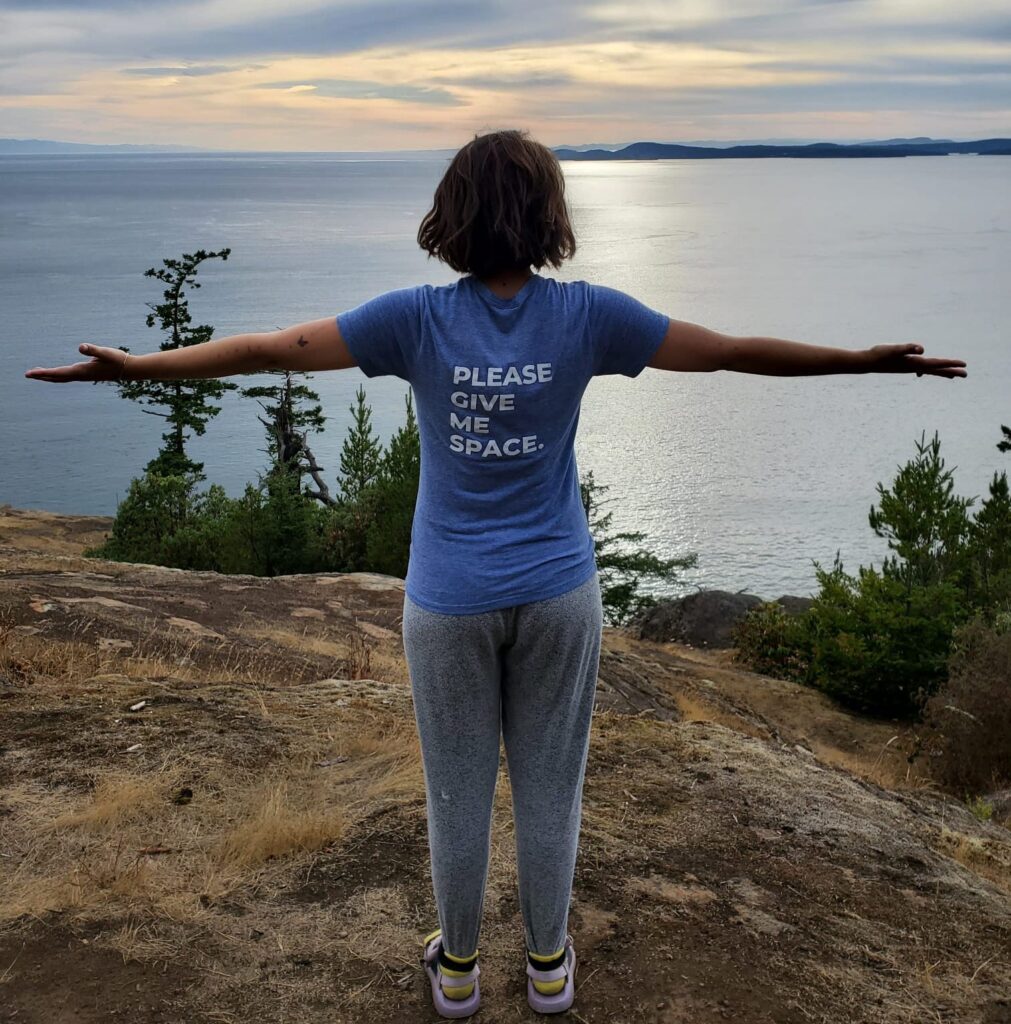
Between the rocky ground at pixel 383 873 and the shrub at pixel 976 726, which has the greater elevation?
the rocky ground at pixel 383 873

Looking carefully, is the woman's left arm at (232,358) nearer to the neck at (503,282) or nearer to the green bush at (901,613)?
the neck at (503,282)

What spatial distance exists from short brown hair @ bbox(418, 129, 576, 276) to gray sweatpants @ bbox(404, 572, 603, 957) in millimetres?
972

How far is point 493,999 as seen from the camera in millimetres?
3955

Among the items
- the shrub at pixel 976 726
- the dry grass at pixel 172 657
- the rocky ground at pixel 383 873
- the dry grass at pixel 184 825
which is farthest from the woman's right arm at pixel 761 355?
the shrub at pixel 976 726

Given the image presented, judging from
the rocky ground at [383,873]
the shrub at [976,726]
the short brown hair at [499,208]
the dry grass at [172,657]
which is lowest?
the shrub at [976,726]

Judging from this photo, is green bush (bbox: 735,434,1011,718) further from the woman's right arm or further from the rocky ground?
the woman's right arm

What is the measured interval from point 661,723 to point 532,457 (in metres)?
4.96

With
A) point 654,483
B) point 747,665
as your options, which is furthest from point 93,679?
point 654,483

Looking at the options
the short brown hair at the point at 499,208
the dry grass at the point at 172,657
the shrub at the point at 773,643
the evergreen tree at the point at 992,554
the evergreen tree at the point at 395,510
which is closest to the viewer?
the short brown hair at the point at 499,208

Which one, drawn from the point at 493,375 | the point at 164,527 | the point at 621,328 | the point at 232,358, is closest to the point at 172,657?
the point at 232,358

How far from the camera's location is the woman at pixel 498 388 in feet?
9.69

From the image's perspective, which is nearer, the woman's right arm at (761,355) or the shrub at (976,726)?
the woman's right arm at (761,355)

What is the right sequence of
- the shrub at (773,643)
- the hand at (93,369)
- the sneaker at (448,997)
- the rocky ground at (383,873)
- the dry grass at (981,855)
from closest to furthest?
the hand at (93,369)
the sneaker at (448,997)
the rocky ground at (383,873)
the dry grass at (981,855)
the shrub at (773,643)

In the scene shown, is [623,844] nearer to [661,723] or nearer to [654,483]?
[661,723]
